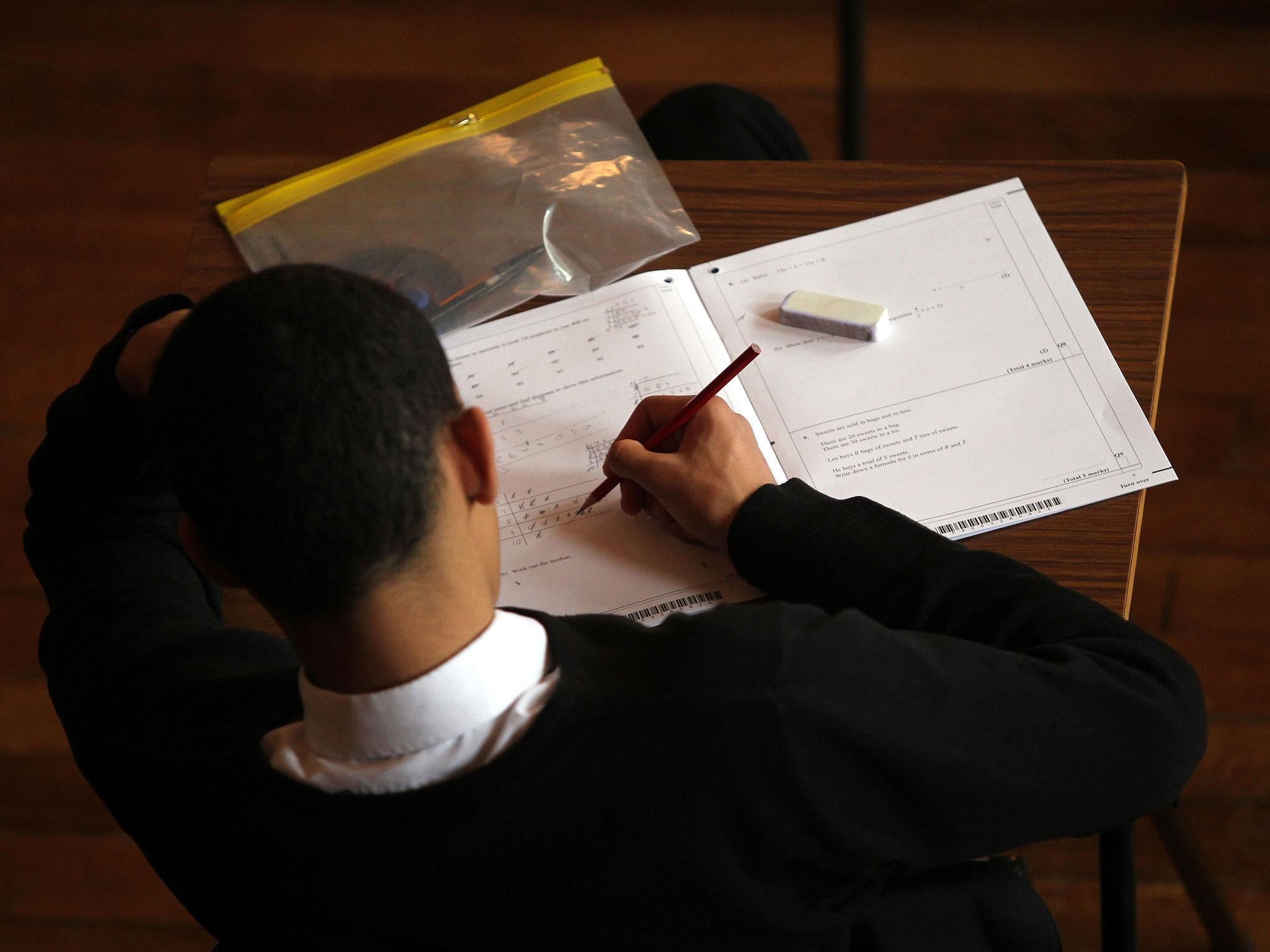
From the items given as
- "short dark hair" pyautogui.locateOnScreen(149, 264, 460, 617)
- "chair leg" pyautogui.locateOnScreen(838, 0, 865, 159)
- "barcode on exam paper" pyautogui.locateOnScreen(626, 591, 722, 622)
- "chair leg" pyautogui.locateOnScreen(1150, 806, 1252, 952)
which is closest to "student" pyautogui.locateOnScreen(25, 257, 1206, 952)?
"short dark hair" pyautogui.locateOnScreen(149, 264, 460, 617)

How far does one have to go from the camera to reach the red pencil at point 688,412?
82 centimetres

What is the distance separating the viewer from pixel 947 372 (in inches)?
34.3

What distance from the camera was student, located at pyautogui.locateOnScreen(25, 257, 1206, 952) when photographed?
0.53 m

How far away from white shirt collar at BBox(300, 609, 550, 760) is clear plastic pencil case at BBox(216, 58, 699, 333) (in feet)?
1.43

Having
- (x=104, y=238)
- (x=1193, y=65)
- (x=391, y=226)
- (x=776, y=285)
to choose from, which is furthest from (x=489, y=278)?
(x=1193, y=65)

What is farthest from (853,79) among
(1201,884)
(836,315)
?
(1201,884)

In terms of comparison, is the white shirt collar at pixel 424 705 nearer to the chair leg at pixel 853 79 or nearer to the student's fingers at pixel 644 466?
the student's fingers at pixel 644 466

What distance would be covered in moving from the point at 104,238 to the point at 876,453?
1683mm

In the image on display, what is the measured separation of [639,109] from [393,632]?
5.39ft

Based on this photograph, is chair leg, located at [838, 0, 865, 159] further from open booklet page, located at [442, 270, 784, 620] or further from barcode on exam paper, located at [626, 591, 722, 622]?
barcode on exam paper, located at [626, 591, 722, 622]

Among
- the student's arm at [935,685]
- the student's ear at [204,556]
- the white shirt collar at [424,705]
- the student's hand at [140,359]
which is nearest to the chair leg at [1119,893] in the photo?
the student's arm at [935,685]

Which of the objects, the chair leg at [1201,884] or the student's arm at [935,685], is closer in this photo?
the student's arm at [935,685]

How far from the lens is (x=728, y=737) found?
22.0 inches

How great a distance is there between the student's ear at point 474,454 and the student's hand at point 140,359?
1.21 feet
